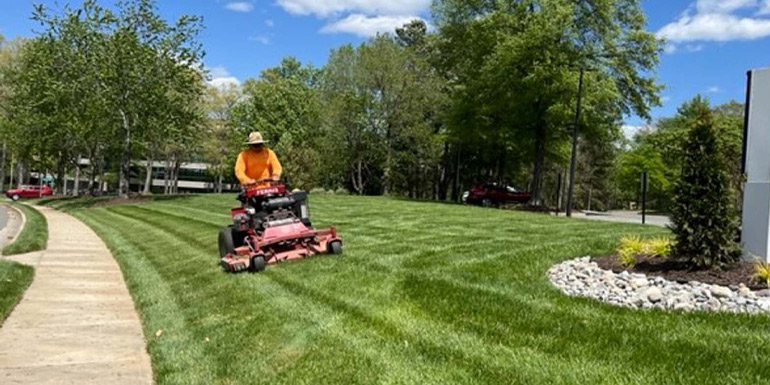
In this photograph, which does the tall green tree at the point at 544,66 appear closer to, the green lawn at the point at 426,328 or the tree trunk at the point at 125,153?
the tree trunk at the point at 125,153

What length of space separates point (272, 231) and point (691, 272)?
19.0ft

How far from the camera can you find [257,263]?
9.41 m

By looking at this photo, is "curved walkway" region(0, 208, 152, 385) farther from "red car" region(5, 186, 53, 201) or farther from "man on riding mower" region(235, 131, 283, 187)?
"red car" region(5, 186, 53, 201)

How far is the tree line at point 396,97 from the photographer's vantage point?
3188cm

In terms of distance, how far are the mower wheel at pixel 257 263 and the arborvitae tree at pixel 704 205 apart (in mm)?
5471

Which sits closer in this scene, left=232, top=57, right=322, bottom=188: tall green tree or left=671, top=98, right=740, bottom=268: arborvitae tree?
left=671, top=98, right=740, bottom=268: arborvitae tree

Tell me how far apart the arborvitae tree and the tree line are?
909 inches

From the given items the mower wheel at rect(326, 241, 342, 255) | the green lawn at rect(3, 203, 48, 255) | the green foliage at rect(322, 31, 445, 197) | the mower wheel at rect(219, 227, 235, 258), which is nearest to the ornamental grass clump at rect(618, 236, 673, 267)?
the mower wheel at rect(326, 241, 342, 255)

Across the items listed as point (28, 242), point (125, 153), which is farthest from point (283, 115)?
point (28, 242)

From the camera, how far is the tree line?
31.9 m

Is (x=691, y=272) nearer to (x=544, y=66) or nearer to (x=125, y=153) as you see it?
(x=544, y=66)

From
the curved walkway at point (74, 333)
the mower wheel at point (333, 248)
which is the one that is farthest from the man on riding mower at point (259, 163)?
the curved walkway at point (74, 333)

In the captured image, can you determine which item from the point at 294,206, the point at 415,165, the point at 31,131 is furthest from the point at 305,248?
the point at 415,165

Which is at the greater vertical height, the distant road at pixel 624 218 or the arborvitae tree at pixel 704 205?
the arborvitae tree at pixel 704 205
